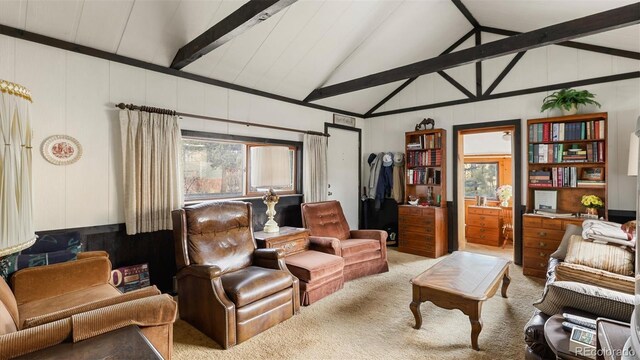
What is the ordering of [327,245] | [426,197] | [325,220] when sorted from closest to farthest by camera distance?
[327,245] < [325,220] < [426,197]

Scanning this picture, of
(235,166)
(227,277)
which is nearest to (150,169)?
(235,166)

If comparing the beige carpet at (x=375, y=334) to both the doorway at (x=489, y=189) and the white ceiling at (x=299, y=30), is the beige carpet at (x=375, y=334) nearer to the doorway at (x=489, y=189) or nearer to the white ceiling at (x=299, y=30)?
the doorway at (x=489, y=189)

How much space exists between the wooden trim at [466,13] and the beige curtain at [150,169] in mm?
3844

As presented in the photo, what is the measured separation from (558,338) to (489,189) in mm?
5514

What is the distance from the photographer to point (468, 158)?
6590 millimetres

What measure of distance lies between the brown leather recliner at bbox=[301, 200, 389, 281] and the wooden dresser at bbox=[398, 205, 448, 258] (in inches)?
41.1

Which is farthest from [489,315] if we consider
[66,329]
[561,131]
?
[66,329]

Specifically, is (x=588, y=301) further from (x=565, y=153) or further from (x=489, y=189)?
(x=489, y=189)

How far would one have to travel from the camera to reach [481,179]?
6395 mm

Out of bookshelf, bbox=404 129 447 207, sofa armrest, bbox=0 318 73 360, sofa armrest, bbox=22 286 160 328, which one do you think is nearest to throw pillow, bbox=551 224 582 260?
bookshelf, bbox=404 129 447 207

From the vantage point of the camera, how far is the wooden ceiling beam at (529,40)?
222 cm

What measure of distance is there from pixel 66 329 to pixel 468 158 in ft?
23.3

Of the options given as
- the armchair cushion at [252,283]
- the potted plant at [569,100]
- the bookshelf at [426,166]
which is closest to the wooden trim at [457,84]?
the bookshelf at [426,166]

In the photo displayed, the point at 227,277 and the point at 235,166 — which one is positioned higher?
the point at 235,166
